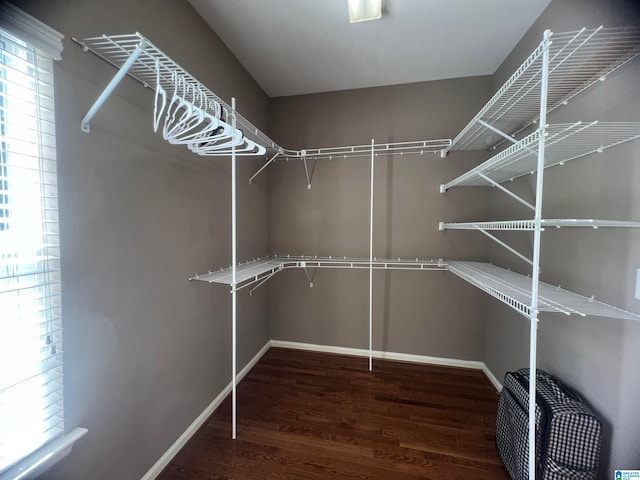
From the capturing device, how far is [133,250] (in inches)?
47.6

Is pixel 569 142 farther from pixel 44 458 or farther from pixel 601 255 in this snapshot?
pixel 44 458

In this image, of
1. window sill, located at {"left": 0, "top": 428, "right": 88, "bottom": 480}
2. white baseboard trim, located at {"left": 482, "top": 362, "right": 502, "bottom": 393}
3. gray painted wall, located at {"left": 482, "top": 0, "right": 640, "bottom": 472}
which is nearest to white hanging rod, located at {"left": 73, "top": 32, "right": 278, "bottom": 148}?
window sill, located at {"left": 0, "top": 428, "right": 88, "bottom": 480}

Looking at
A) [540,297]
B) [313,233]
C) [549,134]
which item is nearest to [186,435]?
[313,233]

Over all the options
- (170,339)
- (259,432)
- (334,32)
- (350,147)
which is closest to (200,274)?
(170,339)

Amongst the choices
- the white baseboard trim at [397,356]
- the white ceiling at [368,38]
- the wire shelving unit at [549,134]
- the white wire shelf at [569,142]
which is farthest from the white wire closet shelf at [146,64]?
the white baseboard trim at [397,356]

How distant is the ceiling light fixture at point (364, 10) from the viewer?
146 cm

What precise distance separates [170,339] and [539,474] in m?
1.97

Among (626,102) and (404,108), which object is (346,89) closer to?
(404,108)

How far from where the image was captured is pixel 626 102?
41.7 inches

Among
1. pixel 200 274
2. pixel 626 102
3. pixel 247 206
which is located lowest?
pixel 200 274

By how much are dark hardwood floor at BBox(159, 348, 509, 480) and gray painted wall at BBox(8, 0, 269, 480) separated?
30 centimetres

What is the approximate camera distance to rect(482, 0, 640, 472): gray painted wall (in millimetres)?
1033

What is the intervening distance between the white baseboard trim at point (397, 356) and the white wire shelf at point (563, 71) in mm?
2003

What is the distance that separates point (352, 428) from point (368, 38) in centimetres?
267
